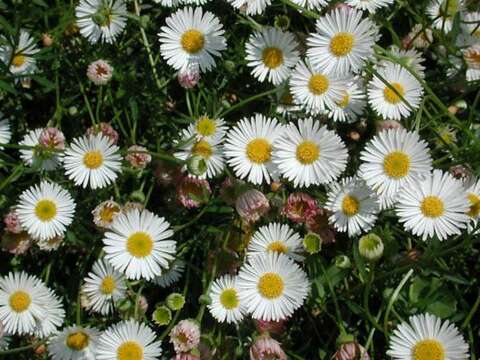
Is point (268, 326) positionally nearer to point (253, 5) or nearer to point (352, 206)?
point (352, 206)

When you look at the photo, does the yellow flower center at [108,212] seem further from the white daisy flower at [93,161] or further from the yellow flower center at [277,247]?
the yellow flower center at [277,247]

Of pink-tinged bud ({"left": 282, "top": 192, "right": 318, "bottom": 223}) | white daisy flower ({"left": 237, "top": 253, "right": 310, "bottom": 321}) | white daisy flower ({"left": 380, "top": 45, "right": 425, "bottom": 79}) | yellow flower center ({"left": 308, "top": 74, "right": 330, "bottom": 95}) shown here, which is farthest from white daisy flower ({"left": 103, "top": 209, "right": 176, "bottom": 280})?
white daisy flower ({"left": 380, "top": 45, "right": 425, "bottom": 79})

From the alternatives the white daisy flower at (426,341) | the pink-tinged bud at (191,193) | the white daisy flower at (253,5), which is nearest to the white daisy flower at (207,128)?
the pink-tinged bud at (191,193)

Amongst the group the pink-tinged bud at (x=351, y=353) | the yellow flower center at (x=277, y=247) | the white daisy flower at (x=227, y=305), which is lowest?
the pink-tinged bud at (x=351, y=353)

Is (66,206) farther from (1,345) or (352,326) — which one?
(352,326)

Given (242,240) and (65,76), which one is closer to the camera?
(242,240)

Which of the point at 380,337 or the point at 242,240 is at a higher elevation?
the point at 242,240

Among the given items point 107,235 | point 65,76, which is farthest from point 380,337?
point 65,76
